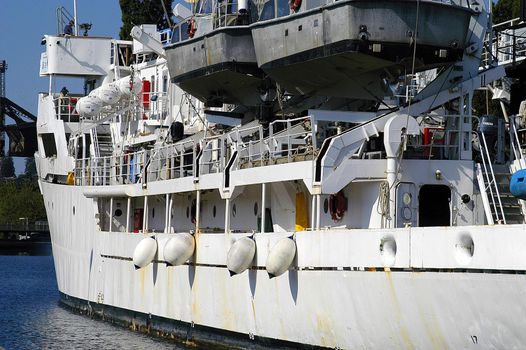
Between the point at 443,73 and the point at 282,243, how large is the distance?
18.1 ft

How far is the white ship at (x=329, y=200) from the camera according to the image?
71.4 ft

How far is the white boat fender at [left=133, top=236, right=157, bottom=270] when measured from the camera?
33.4 metres

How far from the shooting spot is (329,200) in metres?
27.7

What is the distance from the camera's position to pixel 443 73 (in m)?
27.8

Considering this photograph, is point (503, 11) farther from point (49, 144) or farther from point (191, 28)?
point (191, 28)

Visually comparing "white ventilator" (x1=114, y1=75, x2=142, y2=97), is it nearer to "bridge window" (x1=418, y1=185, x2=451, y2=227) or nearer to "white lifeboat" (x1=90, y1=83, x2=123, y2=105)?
"white lifeboat" (x1=90, y1=83, x2=123, y2=105)

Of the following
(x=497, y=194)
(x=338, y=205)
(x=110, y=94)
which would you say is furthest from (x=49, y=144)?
(x=497, y=194)

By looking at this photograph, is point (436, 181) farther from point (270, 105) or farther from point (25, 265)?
point (25, 265)

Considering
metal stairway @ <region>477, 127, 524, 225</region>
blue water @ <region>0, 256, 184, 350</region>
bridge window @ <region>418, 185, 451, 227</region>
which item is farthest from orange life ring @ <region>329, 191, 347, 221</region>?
blue water @ <region>0, 256, 184, 350</region>

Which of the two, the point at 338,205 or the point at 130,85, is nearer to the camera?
the point at 338,205

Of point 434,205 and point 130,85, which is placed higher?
point 130,85

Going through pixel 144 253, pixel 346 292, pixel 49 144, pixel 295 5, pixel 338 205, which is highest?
pixel 295 5

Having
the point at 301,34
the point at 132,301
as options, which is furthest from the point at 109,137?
the point at 301,34

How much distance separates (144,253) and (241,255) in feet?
21.0
